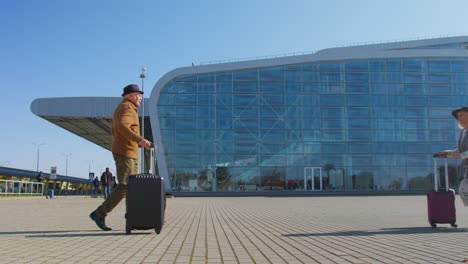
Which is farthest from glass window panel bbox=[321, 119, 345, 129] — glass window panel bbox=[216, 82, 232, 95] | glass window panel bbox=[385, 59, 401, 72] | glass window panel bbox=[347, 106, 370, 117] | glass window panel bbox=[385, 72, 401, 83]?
glass window panel bbox=[216, 82, 232, 95]

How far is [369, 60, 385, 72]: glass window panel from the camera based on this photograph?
45184 millimetres

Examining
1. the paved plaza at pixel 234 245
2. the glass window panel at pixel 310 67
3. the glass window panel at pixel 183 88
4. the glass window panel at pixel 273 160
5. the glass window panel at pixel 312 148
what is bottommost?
the paved plaza at pixel 234 245

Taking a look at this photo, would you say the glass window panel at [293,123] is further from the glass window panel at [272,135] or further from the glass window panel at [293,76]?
the glass window panel at [293,76]

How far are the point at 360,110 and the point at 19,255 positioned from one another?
41.8m

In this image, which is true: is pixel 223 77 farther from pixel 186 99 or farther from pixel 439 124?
pixel 439 124

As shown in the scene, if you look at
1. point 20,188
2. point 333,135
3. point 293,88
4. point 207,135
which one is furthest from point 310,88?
point 20,188

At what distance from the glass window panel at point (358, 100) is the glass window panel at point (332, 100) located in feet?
1.75

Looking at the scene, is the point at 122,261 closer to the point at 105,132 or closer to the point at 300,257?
the point at 300,257

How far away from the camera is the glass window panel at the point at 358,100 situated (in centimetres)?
4459

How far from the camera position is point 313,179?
142ft

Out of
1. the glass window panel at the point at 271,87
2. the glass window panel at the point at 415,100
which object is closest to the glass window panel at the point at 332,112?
the glass window panel at the point at 271,87

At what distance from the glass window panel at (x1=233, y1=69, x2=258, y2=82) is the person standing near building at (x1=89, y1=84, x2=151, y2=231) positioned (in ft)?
118

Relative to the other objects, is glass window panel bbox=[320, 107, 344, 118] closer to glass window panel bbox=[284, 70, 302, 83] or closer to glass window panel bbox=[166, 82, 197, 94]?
glass window panel bbox=[284, 70, 302, 83]

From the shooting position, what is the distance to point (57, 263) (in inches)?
180
